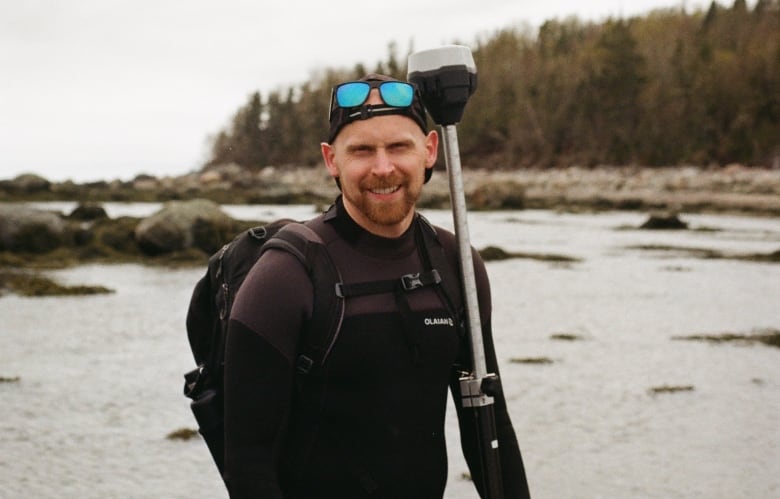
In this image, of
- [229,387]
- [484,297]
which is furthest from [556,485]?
[229,387]

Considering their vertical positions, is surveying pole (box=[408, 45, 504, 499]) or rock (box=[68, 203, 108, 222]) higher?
surveying pole (box=[408, 45, 504, 499])

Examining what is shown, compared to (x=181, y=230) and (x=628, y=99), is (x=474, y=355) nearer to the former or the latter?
(x=181, y=230)

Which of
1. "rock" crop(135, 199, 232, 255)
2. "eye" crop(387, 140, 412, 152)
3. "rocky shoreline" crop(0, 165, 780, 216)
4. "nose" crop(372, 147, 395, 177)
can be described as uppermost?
"eye" crop(387, 140, 412, 152)

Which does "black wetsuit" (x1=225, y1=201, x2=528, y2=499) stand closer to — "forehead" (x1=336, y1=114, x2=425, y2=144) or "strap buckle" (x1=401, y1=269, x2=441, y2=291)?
"strap buckle" (x1=401, y1=269, x2=441, y2=291)

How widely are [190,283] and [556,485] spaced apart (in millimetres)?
13442

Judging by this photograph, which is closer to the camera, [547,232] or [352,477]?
[352,477]

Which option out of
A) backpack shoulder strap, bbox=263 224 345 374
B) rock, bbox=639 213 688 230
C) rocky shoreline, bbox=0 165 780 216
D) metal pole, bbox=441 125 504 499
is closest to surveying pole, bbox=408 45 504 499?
metal pole, bbox=441 125 504 499

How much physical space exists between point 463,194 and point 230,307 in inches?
27.6

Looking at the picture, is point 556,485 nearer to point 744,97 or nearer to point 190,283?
point 190,283

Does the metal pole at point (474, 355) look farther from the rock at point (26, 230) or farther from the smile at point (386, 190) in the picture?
the rock at point (26, 230)

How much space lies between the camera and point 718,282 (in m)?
20.2

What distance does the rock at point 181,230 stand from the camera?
25.4m

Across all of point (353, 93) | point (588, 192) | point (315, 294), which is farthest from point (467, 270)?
point (588, 192)

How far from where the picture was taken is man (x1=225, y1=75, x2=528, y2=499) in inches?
108
